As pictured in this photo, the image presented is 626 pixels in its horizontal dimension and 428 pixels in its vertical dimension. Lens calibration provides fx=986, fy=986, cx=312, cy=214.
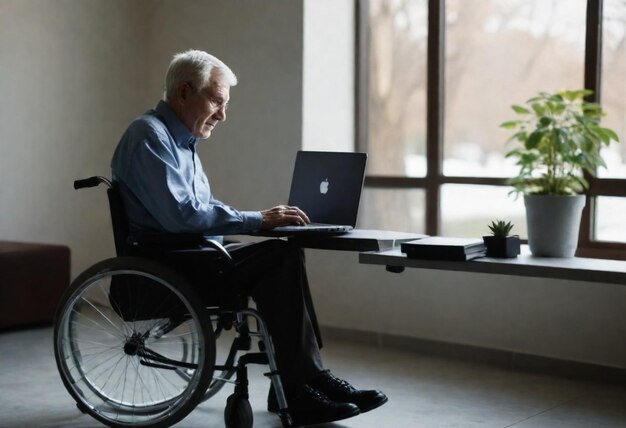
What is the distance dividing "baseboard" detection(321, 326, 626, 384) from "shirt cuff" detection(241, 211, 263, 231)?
160cm

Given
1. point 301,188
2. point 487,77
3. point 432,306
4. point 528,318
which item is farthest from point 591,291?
point 301,188

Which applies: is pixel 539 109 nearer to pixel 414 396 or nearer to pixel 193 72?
pixel 414 396

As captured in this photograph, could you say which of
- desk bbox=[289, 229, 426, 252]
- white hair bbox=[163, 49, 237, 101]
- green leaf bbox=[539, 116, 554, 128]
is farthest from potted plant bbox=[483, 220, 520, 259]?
white hair bbox=[163, 49, 237, 101]

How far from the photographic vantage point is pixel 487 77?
4.39 m

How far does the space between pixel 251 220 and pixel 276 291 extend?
24 cm

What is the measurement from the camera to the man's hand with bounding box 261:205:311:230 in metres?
3.08

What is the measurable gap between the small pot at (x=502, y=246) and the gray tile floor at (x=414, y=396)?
0.59 metres

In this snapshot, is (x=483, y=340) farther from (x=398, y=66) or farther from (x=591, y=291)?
(x=398, y=66)

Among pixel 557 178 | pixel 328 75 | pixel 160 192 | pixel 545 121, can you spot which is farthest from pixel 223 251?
pixel 328 75

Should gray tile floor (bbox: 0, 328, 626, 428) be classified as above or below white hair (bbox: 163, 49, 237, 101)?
below

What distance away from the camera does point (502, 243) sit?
3.04 m

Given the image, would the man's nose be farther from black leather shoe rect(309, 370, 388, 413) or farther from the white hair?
black leather shoe rect(309, 370, 388, 413)

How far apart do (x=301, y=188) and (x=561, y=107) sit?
3.20ft

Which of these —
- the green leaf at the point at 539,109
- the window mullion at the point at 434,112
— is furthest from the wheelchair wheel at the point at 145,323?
the window mullion at the point at 434,112
